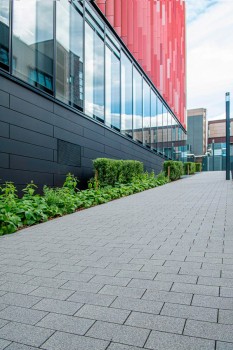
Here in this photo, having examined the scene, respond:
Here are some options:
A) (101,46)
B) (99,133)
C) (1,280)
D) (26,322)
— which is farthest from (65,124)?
(26,322)

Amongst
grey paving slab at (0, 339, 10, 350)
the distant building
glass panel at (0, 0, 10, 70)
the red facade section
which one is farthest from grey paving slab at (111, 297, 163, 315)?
the distant building

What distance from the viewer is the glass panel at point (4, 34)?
8477mm

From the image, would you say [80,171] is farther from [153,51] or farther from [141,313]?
[153,51]

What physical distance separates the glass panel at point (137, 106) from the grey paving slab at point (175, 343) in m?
18.1

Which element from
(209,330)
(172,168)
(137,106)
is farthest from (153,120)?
(209,330)

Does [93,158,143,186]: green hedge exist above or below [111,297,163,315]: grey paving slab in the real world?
above

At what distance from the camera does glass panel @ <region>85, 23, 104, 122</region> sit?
1333cm

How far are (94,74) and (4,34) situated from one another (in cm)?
587

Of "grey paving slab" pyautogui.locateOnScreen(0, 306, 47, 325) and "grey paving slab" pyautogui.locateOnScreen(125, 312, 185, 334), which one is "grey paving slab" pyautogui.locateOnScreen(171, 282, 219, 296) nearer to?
"grey paving slab" pyautogui.locateOnScreen(125, 312, 185, 334)

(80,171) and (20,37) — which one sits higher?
(20,37)

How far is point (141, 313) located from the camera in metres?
2.53

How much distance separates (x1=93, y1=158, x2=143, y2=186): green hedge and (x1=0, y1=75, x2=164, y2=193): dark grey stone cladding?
69 cm

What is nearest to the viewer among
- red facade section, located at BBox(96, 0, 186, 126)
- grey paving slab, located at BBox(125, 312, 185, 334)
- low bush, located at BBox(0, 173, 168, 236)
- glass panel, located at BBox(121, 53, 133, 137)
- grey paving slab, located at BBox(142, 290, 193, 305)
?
grey paving slab, located at BBox(125, 312, 185, 334)

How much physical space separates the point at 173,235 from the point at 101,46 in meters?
11.9
